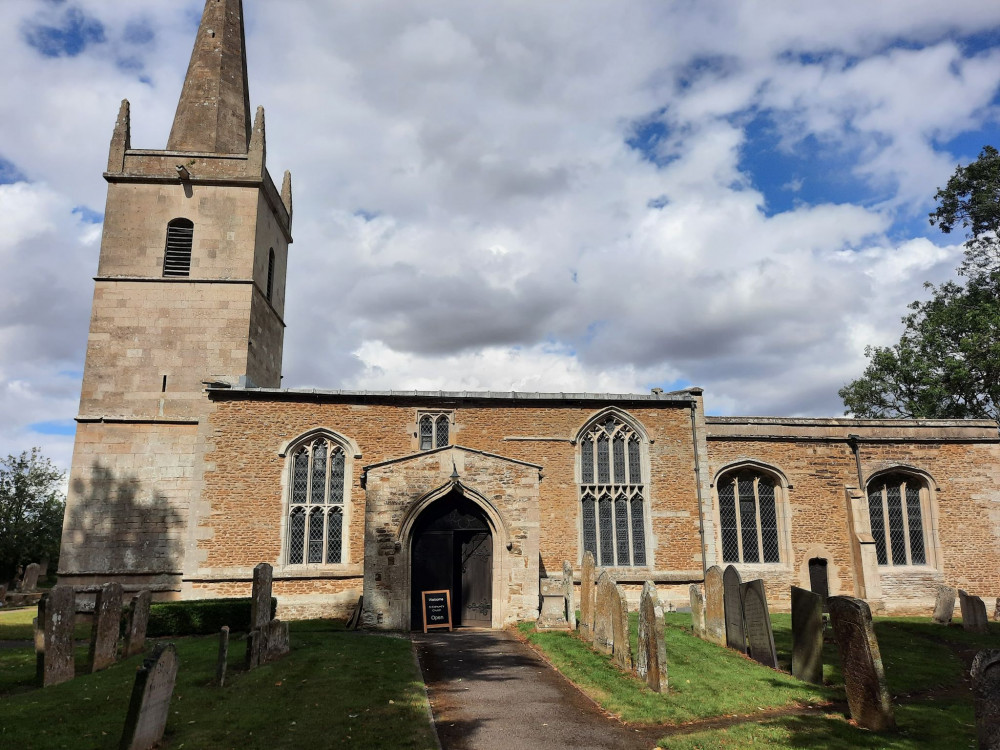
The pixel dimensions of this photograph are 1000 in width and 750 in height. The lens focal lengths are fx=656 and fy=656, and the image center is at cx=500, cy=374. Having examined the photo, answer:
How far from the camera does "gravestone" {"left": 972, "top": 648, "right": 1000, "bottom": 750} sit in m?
6.12

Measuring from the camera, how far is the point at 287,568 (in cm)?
1692

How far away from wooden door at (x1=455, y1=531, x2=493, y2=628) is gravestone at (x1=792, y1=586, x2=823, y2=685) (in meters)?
7.81

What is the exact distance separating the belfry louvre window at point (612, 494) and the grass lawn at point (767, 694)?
4.17 metres

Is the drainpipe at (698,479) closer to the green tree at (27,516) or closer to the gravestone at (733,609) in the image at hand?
the gravestone at (733,609)

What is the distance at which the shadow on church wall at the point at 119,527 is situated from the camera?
58.6ft

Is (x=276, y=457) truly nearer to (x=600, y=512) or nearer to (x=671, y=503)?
(x=600, y=512)

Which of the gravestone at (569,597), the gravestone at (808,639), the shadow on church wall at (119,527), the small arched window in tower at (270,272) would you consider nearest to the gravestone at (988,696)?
the gravestone at (808,639)

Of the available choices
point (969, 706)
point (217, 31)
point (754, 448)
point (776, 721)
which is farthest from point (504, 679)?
point (217, 31)

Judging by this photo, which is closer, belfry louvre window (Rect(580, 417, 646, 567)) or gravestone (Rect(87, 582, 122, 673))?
gravestone (Rect(87, 582, 122, 673))

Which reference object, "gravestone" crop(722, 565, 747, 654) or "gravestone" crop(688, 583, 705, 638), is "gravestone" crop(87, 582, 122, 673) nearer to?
"gravestone" crop(688, 583, 705, 638)

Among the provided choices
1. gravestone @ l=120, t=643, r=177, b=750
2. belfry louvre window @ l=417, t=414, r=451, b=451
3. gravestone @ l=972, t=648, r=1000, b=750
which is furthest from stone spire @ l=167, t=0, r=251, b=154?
gravestone @ l=972, t=648, r=1000, b=750

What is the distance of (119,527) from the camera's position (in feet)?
59.6

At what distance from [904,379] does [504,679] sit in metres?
29.8

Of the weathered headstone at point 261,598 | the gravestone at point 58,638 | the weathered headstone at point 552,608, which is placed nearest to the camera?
the gravestone at point 58,638
